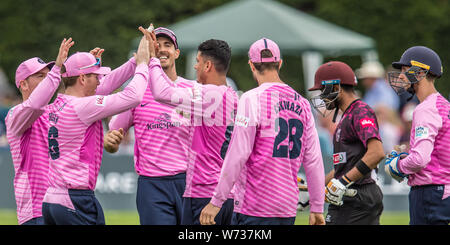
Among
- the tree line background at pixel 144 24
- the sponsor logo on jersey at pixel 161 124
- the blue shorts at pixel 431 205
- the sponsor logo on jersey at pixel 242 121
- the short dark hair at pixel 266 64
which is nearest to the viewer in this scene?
the sponsor logo on jersey at pixel 242 121

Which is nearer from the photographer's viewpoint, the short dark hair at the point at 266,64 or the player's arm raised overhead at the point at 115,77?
the short dark hair at the point at 266,64

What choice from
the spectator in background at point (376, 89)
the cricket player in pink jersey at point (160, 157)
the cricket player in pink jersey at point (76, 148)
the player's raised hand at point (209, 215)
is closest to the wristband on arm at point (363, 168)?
the player's raised hand at point (209, 215)

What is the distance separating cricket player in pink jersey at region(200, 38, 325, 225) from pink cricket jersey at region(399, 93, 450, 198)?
3.72 ft

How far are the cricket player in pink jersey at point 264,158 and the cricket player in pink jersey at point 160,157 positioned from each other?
120 centimetres

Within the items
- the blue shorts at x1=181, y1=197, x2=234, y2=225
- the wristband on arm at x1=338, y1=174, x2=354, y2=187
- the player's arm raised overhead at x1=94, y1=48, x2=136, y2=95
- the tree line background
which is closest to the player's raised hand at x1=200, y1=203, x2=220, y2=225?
the blue shorts at x1=181, y1=197, x2=234, y2=225

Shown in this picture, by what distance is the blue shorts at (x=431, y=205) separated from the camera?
25.4 ft

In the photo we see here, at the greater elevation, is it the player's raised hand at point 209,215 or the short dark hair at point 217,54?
the short dark hair at point 217,54

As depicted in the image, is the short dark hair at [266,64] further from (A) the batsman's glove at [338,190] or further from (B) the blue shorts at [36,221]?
(B) the blue shorts at [36,221]

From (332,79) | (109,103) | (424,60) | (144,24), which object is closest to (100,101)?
(109,103)

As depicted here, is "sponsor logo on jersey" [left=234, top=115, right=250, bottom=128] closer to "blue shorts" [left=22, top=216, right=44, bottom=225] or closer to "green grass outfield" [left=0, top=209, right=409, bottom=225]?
"blue shorts" [left=22, top=216, right=44, bottom=225]

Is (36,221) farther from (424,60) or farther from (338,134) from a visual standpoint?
(424,60)

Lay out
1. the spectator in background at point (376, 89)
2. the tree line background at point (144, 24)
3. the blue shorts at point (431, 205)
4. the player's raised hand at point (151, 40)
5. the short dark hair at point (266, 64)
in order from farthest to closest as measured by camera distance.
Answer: the tree line background at point (144, 24) < the spectator in background at point (376, 89) < the blue shorts at point (431, 205) < the player's raised hand at point (151, 40) < the short dark hair at point (266, 64)
